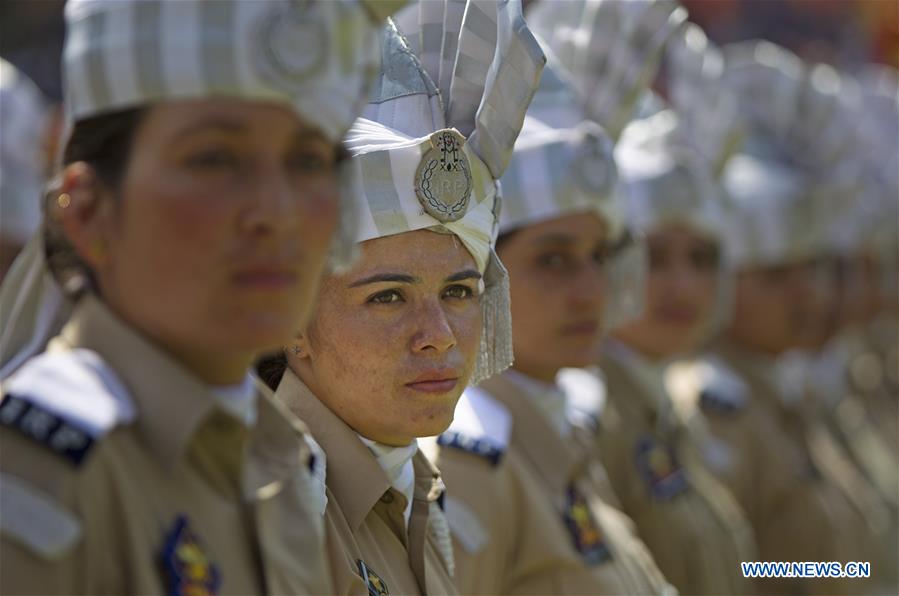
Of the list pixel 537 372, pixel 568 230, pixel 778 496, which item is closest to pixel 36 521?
pixel 537 372

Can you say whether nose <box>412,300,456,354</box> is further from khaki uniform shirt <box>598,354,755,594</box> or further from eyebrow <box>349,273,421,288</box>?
khaki uniform shirt <box>598,354,755,594</box>

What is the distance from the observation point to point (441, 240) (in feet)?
10.0

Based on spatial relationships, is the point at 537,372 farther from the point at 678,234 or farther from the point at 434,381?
the point at 678,234

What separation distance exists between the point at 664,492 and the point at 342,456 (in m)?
2.63

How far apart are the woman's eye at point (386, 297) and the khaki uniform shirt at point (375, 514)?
8.8 inches

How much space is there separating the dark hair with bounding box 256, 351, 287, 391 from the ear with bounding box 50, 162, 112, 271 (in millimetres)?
1106

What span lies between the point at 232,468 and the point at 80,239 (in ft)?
1.20

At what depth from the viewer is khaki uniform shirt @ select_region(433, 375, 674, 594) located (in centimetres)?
361

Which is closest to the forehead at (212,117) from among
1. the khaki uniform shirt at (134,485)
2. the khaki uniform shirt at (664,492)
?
the khaki uniform shirt at (134,485)

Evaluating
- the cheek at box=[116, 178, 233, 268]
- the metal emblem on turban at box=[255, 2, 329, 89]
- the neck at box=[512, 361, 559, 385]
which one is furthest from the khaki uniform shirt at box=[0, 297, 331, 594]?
the neck at box=[512, 361, 559, 385]

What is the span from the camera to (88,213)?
2025mm

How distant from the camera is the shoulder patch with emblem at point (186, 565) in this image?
195cm

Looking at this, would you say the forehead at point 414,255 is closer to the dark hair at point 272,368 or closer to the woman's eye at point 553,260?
the dark hair at point 272,368

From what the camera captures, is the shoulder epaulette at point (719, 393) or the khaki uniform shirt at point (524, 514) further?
the shoulder epaulette at point (719, 393)
